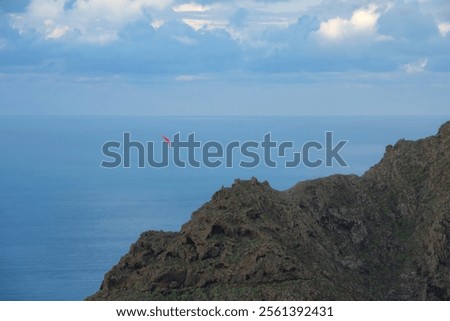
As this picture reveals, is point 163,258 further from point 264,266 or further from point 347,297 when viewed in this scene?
point 347,297

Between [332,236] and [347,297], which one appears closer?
[347,297]

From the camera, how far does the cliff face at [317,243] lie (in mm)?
30844

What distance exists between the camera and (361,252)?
35688mm

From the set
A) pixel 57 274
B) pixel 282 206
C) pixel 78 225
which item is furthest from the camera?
pixel 78 225

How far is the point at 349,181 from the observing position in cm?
3684

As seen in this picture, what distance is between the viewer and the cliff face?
30844 millimetres

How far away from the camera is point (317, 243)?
33.6 metres

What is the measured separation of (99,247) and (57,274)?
3.48 metres

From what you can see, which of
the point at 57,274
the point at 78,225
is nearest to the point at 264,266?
the point at 57,274

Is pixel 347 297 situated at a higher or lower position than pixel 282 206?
lower
